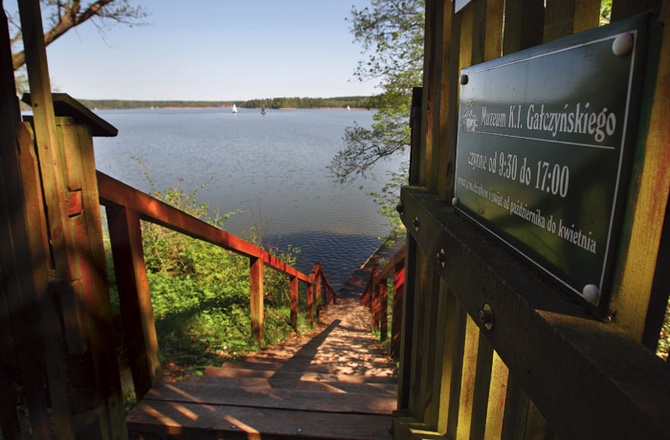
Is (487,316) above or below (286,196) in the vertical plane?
above

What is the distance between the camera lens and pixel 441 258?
1.35m

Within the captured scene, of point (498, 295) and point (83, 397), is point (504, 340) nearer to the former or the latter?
point (498, 295)

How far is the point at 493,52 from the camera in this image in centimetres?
115

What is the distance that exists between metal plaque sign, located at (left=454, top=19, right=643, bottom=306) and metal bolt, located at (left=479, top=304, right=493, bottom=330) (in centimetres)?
15

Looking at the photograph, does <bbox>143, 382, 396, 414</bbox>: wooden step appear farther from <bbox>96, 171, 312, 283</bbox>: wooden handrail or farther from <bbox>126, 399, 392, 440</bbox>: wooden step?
<bbox>96, 171, 312, 283</bbox>: wooden handrail

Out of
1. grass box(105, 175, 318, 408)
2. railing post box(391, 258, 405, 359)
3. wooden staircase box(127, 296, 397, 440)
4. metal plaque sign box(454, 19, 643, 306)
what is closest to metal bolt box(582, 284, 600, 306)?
metal plaque sign box(454, 19, 643, 306)

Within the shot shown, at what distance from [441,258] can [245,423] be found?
138 cm

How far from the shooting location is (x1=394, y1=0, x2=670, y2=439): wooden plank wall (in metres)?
0.59

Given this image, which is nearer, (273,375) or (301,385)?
(301,385)

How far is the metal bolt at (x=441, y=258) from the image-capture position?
4.35ft

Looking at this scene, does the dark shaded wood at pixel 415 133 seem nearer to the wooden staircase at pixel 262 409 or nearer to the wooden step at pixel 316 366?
the wooden staircase at pixel 262 409

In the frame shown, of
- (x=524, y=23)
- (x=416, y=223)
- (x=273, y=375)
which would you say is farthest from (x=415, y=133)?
(x=273, y=375)

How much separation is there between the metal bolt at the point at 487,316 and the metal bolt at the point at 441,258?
323mm

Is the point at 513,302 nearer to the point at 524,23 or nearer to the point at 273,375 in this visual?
the point at 524,23
